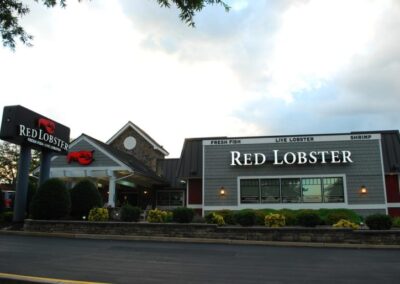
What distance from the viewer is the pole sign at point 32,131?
18.4 meters

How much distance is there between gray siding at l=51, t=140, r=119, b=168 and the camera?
27.3m

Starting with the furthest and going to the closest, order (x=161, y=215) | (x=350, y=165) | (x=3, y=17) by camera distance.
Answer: (x=350, y=165) < (x=161, y=215) < (x=3, y=17)

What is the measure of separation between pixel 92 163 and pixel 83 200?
7.79 meters

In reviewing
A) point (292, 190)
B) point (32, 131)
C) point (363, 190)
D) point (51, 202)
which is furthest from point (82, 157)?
point (363, 190)

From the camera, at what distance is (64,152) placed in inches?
880

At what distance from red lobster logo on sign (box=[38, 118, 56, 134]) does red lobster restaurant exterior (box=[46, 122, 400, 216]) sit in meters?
6.55

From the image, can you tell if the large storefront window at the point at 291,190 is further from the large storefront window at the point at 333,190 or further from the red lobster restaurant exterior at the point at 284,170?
the large storefront window at the point at 333,190

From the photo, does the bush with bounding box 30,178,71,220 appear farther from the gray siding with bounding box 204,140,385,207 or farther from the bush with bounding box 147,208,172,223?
the gray siding with bounding box 204,140,385,207

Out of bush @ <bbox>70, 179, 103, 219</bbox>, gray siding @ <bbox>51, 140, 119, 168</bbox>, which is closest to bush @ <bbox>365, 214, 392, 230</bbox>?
bush @ <bbox>70, 179, 103, 219</bbox>

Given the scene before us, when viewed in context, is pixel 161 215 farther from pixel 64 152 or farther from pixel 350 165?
pixel 350 165

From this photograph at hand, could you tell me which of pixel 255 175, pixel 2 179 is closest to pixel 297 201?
pixel 255 175

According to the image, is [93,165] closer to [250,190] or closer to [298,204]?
[250,190]

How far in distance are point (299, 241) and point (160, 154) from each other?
69.4ft

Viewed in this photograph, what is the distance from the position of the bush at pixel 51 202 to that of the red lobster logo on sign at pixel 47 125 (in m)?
3.08
